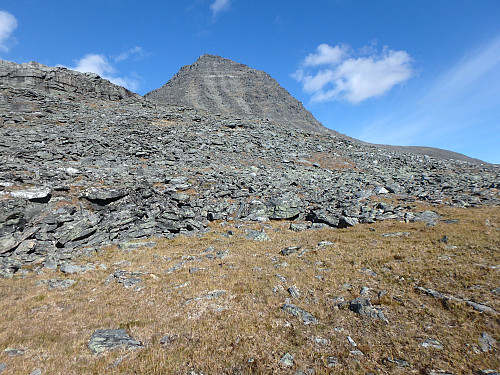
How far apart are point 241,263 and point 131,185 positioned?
15671 mm

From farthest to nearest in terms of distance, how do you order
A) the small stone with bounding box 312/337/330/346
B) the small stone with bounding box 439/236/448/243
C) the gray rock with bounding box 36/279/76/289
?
the small stone with bounding box 439/236/448/243
the gray rock with bounding box 36/279/76/289
the small stone with bounding box 312/337/330/346

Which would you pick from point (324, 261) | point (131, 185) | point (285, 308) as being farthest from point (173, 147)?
point (285, 308)

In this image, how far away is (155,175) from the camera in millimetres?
27422

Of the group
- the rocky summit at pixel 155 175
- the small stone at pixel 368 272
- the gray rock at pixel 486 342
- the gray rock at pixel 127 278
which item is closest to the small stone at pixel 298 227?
the rocky summit at pixel 155 175

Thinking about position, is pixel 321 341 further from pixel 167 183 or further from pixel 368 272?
pixel 167 183

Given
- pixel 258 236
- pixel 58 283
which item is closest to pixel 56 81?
pixel 58 283

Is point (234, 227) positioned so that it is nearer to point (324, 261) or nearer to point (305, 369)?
point (324, 261)

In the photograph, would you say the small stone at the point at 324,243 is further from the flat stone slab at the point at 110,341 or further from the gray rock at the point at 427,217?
the flat stone slab at the point at 110,341

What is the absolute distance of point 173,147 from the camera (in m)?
37.2

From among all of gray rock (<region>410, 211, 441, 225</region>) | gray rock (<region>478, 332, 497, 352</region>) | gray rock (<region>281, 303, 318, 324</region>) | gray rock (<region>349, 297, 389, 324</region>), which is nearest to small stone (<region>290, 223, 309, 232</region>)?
gray rock (<region>410, 211, 441, 225</region>)

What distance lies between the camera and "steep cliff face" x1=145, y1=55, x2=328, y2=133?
91188 mm

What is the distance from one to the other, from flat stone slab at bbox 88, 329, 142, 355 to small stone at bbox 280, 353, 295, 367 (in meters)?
4.39

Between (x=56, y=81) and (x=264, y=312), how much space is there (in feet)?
232

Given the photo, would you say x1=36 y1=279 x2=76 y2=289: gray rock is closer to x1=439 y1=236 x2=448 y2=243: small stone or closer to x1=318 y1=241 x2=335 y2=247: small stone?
x1=318 y1=241 x2=335 y2=247: small stone
